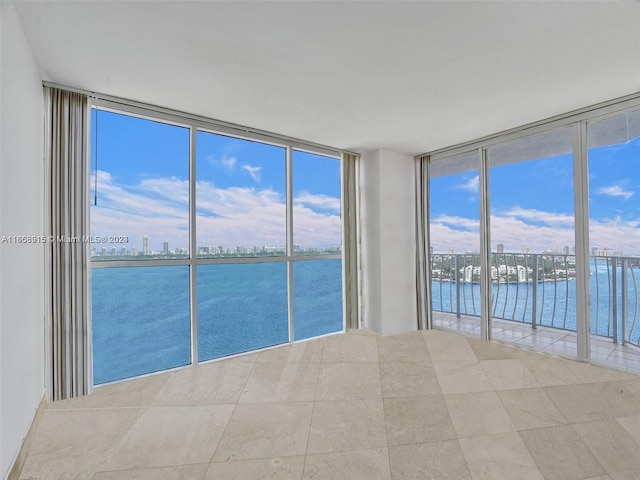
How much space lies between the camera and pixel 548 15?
1694 millimetres

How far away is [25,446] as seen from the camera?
1.79 meters

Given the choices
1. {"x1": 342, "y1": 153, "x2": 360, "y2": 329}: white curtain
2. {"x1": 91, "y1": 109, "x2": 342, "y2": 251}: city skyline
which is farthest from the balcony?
{"x1": 91, "y1": 109, "x2": 342, "y2": 251}: city skyline

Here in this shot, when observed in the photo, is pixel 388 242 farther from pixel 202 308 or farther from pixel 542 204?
pixel 202 308

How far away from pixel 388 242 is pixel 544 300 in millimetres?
2334

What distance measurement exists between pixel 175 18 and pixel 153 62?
21.8 inches

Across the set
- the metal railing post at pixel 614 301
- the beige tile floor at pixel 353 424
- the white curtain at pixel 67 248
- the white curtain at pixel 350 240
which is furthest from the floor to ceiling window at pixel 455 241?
the white curtain at pixel 67 248

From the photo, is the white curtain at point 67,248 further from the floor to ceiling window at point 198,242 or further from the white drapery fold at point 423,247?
the white drapery fold at point 423,247

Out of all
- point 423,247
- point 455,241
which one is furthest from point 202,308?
point 455,241

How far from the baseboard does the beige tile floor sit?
0.13ft

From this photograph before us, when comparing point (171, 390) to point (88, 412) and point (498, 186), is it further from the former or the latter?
point (498, 186)

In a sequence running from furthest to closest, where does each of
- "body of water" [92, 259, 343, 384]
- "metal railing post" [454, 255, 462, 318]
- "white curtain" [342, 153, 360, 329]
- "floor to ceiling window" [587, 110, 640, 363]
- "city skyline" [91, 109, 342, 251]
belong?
"body of water" [92, 259, 343, 384] < "metal railing post" [454, 255, 462, 318] < "white curtain" [342, 153, 360, 329] < "city skyline" [91, 109, 342, 251] < "floor to ceiling window" [587, 110, 640, 363]

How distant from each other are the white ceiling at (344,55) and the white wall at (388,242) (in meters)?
1.34

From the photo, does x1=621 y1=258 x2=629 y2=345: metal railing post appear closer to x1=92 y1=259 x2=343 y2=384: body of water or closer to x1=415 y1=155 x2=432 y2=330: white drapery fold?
x1=415 y1=155 x2=432 y2=330: white drapery fold

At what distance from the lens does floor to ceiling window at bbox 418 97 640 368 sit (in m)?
3.10
